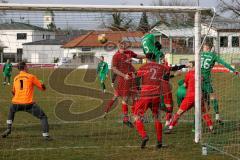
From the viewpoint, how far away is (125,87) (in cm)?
1260

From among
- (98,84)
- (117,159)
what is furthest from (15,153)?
(98,84)

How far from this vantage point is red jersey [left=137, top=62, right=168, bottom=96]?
31.8ft

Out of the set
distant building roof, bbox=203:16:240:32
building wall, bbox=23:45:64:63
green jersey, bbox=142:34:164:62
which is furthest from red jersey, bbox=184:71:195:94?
building wall, bbox=23:45:64:63

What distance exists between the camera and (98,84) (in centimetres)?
2503

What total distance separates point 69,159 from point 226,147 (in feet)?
10.2

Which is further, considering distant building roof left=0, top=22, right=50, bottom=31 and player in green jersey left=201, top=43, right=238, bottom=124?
player in green jersey left=201, top=43, right=238, bottom=124

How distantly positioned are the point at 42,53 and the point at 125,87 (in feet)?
8.33

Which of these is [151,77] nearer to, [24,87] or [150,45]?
[150,45]

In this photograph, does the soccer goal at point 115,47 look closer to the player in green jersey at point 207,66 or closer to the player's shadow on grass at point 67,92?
the player in green jersey at point 207,66

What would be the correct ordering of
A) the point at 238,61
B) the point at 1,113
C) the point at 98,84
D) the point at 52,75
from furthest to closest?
the point at 98,84, the point at 1,113, the point at 52,75, the point at 238,61

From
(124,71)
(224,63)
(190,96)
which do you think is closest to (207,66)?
(224,63)

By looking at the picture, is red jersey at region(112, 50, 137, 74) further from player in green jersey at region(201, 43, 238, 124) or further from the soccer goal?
player in green jersey at region(201, 43, 238, 124)

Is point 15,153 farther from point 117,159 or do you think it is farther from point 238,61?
point 238,61

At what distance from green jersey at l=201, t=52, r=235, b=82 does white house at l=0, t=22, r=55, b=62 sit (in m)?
3.59
